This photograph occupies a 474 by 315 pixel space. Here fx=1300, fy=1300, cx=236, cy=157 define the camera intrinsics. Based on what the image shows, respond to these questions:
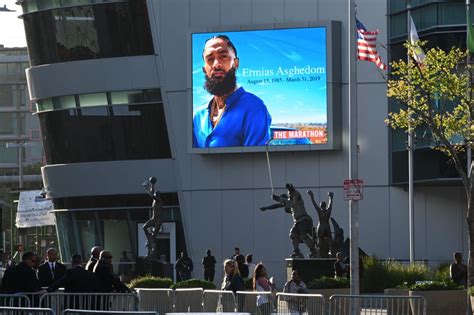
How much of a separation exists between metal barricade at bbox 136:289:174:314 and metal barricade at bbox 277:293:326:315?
19.4 ft

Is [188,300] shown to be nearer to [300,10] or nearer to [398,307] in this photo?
[398,307]

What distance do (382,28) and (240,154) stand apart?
27.4ft

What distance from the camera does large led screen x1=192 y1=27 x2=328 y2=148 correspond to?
55969 millimetres

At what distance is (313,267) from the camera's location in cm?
3959

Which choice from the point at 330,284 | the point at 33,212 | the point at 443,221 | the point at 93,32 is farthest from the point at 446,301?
the point at 33,212

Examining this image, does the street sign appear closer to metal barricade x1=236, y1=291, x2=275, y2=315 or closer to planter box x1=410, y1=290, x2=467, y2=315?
planter box x1=410, y1=290, x2=467, y2=315

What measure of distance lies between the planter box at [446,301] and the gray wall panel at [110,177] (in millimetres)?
31716

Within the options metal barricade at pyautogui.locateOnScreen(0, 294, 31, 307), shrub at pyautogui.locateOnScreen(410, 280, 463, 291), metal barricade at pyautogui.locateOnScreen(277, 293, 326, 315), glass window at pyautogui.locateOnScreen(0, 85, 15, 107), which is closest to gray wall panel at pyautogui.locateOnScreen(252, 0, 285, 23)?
shrub at pyautogui.locateOnScreen(410, 280, 463, 291)

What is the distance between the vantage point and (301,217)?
41094 mm

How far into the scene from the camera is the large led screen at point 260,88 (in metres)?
56.0

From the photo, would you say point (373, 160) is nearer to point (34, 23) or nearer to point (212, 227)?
point (212, 227)

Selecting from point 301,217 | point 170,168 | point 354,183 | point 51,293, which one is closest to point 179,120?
point 170,168

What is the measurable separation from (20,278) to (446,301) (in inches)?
386

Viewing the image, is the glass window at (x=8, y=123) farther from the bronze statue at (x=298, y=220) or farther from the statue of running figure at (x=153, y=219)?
the bronze statue at (x=298, y=220)
